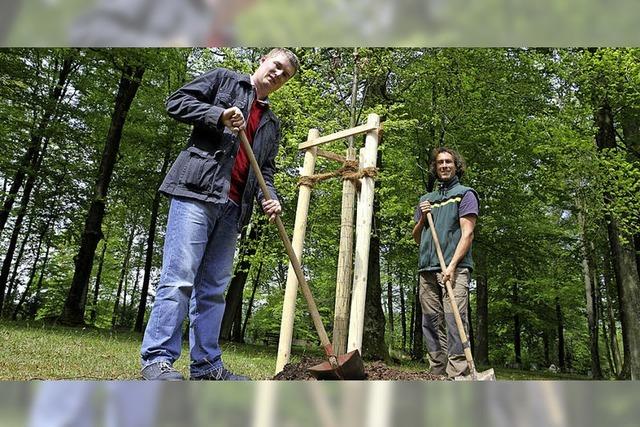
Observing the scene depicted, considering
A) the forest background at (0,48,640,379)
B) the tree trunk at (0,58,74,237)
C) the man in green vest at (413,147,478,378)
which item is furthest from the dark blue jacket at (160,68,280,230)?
the tree trunk at (0,58,74,237)

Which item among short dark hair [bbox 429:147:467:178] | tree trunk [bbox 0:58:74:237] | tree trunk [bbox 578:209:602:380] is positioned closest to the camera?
short dark hair [bbox 429:147:467:178]

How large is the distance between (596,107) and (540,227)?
10.7 ft

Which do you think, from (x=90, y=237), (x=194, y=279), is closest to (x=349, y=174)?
(x=194, y=279)

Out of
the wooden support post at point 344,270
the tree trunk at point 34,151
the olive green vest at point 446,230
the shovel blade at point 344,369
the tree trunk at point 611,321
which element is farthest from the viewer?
the tree trunk at point 611,321

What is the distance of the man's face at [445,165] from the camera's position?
3686 millimetres

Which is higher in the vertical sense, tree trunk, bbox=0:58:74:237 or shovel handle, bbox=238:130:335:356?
tree trunk, bbox=0:58:74:237

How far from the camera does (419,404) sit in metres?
1.21

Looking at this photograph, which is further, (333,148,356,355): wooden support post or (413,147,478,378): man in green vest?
(333,148,356,355): wooden support post

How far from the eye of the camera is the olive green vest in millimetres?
3607

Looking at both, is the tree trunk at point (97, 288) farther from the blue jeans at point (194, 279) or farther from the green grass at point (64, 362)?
the blue jeans at point (194, 279)

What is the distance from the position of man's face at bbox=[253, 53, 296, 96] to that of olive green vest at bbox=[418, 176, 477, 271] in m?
1.67

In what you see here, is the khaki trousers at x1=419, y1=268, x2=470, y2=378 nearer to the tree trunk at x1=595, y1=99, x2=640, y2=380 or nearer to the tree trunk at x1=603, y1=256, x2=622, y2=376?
the tree trunk at x1=595, y1=99, x2=640, y2=380

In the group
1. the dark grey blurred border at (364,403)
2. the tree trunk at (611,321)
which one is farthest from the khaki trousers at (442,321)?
the tree trunk at (611,321)

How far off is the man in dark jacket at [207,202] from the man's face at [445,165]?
1443 mm
